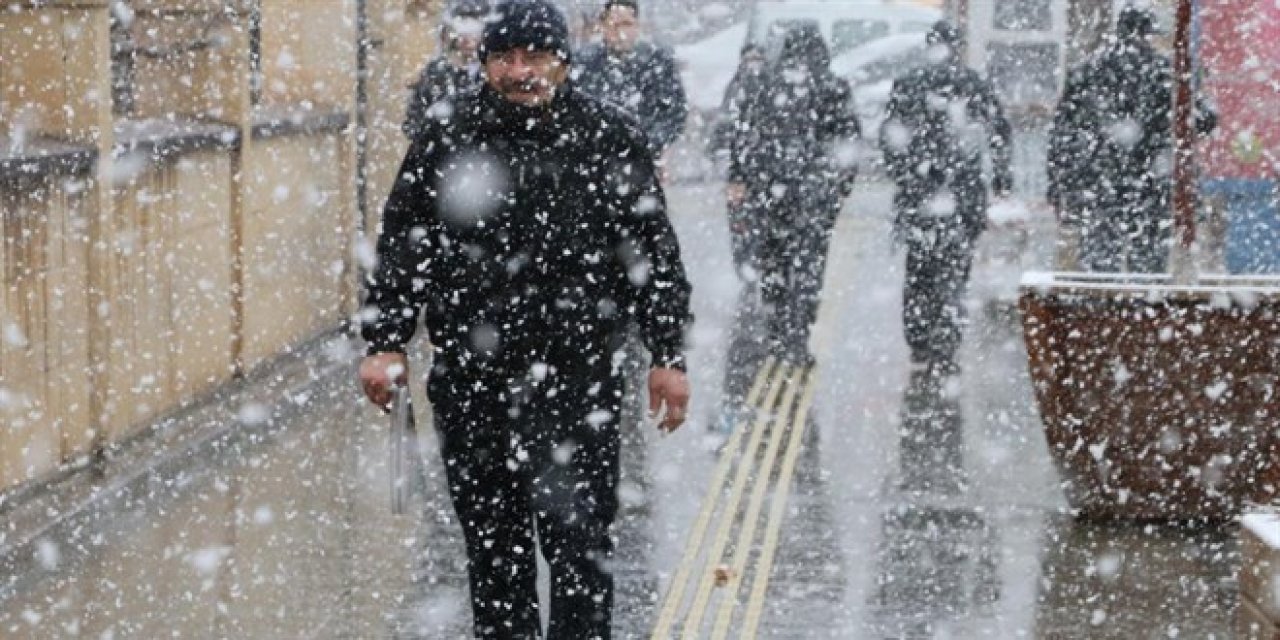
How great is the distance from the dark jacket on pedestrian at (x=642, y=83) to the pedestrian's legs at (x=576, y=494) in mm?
7944

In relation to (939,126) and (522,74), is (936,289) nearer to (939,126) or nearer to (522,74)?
(939,126)

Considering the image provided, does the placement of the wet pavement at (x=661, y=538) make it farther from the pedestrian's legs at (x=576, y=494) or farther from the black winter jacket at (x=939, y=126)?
the black winter jacket at (x=939, y=126)

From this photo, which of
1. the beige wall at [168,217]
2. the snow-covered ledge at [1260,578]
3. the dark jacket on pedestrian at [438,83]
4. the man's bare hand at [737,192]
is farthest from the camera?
the man's bare hand at [737,192]

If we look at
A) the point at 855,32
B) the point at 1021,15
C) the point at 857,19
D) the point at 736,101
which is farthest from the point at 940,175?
the point at 857,19

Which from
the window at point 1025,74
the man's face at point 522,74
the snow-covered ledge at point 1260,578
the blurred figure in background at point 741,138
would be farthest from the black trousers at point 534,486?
the window at point 1025,74

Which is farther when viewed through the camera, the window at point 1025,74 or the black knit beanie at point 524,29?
the window at point 1025,74

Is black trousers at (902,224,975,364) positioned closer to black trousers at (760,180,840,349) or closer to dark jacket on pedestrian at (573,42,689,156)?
black trousers at (760,180,840,349)

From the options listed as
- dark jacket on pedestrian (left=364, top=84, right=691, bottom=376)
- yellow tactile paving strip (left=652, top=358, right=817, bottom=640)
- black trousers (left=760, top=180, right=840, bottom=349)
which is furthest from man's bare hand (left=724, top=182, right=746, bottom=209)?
dark jacket on pedestrian (left=364, top=84, right=691, bottom=376)

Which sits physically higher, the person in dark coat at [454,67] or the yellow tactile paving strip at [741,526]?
the person in dark coat at [454,67]

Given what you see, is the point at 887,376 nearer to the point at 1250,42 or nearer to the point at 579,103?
the point at 1250,42

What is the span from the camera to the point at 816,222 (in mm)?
14195

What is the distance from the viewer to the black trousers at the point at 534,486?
261 inches

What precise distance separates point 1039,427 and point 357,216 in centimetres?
539

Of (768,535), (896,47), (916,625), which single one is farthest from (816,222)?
(896,47)
